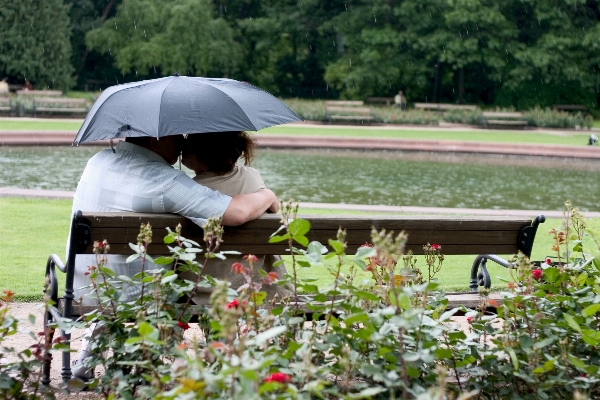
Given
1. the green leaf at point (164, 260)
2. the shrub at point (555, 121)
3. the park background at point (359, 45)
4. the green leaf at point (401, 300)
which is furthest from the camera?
the park background at point (359, 45)

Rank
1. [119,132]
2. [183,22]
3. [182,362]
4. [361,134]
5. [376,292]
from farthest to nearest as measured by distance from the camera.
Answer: [183,22] < [361,134] < [119,132] < [376,292] < [182,362]

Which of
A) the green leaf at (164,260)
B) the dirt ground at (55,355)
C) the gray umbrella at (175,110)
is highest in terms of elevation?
the gray umbrella at (175,110)

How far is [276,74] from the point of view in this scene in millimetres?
38594

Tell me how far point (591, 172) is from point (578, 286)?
1380 centimetres

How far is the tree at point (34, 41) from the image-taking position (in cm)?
3362

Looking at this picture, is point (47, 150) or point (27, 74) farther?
point (27, 74)

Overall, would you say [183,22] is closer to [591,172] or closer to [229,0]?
[229,0]

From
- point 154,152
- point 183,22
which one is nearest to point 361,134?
point 183,22

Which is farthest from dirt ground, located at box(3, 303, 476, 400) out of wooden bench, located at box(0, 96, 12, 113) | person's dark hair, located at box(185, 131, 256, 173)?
wooden bench, located at box(0, 96, 12, 113)

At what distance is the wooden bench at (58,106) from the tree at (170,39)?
1014cm

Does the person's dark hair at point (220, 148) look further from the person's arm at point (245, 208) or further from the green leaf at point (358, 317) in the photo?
the green leaf at point (358, 317)

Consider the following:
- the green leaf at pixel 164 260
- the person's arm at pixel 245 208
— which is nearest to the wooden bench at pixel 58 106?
the person's arm at pixel 245 208

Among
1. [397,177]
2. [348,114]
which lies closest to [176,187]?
[397,177]

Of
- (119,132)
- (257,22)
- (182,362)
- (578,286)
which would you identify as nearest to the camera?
(182,362)
